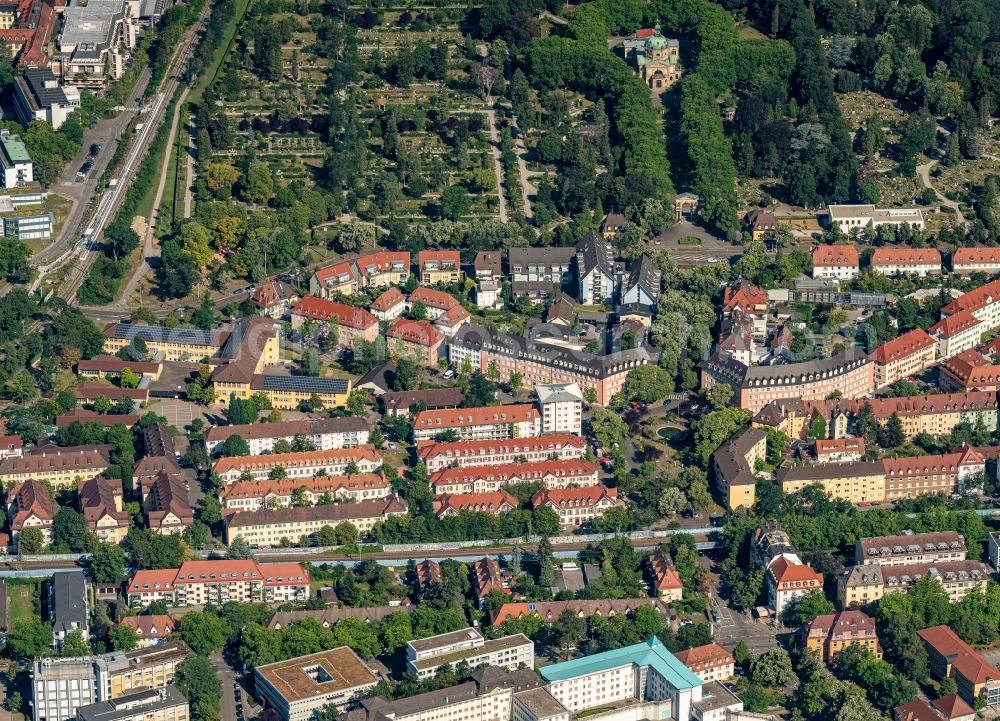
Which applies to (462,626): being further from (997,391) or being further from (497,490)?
(997,391)

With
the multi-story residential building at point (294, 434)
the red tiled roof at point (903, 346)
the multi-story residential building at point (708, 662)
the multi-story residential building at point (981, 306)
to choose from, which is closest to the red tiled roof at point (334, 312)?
the multi-story residential building at point (294, 434)

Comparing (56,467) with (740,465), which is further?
(56,467)

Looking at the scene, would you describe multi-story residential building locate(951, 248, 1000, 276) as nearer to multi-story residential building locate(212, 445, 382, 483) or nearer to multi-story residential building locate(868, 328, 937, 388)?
multi-story residential building locate(868, 328, 937, 388)

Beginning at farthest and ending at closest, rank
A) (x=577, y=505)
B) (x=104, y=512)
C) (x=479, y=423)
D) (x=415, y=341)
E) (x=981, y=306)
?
(x=981, y=306)
(x=415, y=341)
(x=479, y=423)
(x=577, y=505)
(x=104, y=512)

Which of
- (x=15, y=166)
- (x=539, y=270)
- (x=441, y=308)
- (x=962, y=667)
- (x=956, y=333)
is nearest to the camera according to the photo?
(x=962, y=667)

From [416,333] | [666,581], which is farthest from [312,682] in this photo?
[416,333]

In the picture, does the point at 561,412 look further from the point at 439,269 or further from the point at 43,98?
the point at 43,98

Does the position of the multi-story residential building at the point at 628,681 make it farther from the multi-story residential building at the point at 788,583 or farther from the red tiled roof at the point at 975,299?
the red tiled roof at the point at 975,299
